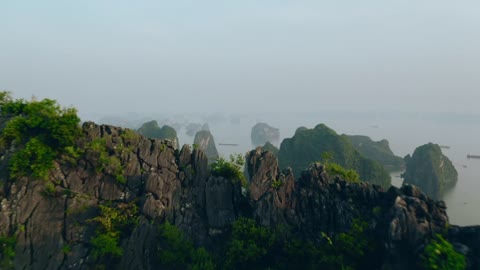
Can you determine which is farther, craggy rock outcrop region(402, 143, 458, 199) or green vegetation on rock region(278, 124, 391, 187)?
A: craggy rock outcrop region(402, 143, 458, 199)

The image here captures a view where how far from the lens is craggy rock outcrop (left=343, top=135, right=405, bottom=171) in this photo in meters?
77.2

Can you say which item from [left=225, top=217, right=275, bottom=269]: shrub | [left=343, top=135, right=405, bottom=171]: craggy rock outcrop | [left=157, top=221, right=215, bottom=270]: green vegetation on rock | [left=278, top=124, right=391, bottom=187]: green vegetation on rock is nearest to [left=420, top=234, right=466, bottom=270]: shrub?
[left=225, top=217, right=275, bottom=269]: shrub

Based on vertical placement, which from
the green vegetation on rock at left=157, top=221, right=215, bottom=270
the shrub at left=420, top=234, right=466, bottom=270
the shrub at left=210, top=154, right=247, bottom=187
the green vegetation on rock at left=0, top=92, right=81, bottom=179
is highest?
the green vegetation on rock at left=0, top=92, right=81, bottom=179

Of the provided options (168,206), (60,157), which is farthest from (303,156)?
(60,157)

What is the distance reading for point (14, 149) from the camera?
1794cm

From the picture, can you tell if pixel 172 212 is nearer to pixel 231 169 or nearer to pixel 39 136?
pixel 231 169

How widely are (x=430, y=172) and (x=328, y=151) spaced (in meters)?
18.8

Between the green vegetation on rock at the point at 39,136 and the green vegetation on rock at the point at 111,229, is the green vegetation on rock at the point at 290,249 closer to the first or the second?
the green vegetation on rock at the point at 111,229

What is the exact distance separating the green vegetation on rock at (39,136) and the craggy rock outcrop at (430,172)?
55404 millimetres

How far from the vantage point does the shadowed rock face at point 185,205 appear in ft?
53.1

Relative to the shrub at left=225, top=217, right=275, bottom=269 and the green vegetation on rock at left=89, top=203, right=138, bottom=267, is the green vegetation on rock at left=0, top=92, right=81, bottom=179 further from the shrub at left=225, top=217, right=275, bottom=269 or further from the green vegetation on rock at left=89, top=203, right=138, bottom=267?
the shrub at left=225, top=217, right=275, bottom=269

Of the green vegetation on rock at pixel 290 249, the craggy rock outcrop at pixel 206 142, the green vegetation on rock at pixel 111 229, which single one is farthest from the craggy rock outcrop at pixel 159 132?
the green vegetation on rock at pixel 290 249

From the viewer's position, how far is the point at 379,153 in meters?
80.4

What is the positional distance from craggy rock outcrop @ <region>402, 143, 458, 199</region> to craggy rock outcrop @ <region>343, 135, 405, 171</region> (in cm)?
1750
